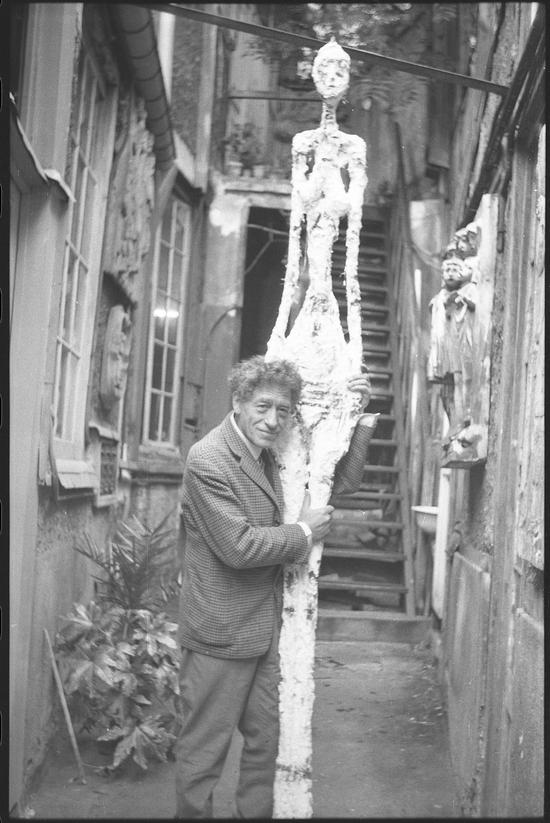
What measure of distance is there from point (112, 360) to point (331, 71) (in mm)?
2931

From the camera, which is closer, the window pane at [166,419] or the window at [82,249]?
the window at [82,249]

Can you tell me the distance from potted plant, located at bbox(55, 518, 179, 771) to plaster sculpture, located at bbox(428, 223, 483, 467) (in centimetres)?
167

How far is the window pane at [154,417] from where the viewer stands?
26.7 ft

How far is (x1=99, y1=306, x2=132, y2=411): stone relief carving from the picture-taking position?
5.71m

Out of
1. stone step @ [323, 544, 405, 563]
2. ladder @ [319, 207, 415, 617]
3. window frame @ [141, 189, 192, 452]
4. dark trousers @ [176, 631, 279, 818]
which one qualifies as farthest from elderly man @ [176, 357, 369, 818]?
window frame @ [141, 189, 192, 452]

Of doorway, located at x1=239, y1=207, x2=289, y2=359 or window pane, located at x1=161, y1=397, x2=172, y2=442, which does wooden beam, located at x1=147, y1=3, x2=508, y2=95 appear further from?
doorway, located at x1=239, y1=207, x2=289, y2=359

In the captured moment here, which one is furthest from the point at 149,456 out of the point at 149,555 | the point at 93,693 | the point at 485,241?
the point at 485,241

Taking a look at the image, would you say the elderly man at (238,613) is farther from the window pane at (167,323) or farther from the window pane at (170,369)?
the window pane at (170,369)

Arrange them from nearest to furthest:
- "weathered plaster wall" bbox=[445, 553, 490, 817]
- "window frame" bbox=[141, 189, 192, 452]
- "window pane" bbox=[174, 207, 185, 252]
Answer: "weathered plaster wall" bbox=[445, 553, 490, 817], "window frame" bbox=[141, 189, 192, 452], "window pane" bbox=[174, 207, 185, 252]

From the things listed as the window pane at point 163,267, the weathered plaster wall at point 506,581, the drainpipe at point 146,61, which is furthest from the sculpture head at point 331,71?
the window pane at point 163,267

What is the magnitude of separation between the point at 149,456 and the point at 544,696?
5.65m

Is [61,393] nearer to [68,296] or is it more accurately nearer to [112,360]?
[68,296]

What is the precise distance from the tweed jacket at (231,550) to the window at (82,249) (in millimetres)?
1875

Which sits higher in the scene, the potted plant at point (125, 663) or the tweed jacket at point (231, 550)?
the tweed jacket at point (231, 550)
